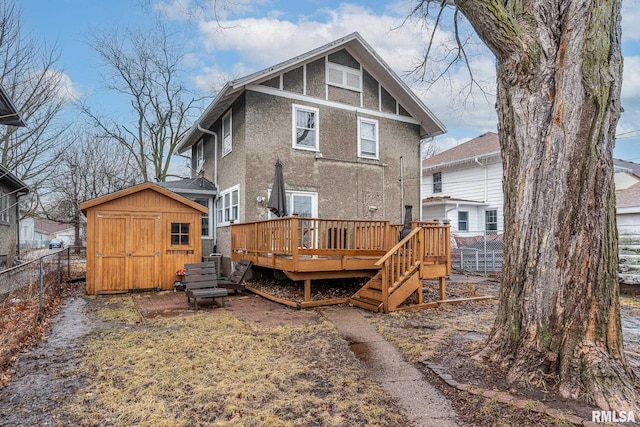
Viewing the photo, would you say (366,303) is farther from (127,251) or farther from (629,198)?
(629,198)

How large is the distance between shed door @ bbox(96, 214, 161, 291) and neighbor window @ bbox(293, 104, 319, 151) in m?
4.76

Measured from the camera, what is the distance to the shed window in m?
10.9

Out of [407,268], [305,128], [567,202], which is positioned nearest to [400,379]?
[567,202]

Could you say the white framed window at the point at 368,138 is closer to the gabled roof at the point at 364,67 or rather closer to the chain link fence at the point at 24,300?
the gabled roof at the point at 364,67

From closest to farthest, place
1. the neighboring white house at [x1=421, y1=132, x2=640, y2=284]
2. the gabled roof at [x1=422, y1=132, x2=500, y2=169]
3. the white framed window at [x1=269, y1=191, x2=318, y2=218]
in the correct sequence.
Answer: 1. the white framed window at [x1=269, y1=191, x2=318, y2=218]
2. the neighboring white house at [x1=421, y1=132, x2=640, y2=284]
3. the gabled roof at [x1=422, y1=132, x2=500, y2=169]

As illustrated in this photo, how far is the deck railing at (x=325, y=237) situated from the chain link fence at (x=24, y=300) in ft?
14.3

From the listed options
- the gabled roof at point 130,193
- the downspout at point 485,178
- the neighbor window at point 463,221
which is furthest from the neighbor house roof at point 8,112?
the downspout at point 485,178

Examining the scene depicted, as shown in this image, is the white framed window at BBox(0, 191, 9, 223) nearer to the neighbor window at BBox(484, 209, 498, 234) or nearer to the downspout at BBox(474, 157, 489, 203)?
the downspout at BBox(474, 157, 489, 203)

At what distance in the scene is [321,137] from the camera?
1262cm

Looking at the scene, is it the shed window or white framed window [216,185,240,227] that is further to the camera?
white framed window [216,185,240,227]

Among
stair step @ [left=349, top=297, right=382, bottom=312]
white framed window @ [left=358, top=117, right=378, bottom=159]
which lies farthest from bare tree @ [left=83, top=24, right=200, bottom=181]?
stair step @ [left=349, top=297, right=382, bottom=312]

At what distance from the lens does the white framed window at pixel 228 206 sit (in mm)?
12133

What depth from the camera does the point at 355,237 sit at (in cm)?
886

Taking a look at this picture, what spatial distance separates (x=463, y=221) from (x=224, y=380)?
→ 17.4 metres
